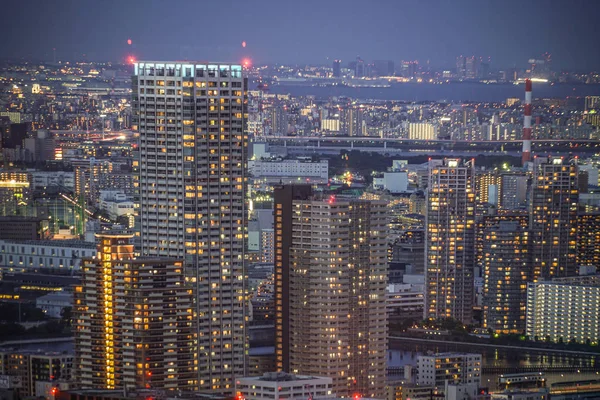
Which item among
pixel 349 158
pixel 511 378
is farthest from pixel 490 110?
pixel 511 378

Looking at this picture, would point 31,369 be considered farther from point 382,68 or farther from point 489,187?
point 382,68

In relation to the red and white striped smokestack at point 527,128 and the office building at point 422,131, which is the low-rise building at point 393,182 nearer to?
the red and white striped smokestack at point 527,128

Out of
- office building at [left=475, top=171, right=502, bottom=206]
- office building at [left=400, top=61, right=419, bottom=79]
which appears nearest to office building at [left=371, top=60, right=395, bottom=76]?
office building at [left=400, top=61, right=419, bottom=79]

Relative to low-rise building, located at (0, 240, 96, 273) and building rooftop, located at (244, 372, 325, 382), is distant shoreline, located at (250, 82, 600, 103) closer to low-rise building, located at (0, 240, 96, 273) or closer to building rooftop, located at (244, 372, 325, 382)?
low-rise building, located at (0, 240, 96, 273)

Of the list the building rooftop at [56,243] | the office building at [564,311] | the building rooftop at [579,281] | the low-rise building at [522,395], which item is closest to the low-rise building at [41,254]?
the building rooftop at [56,243]

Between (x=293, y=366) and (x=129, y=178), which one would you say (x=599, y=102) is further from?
(x=293, y=366)

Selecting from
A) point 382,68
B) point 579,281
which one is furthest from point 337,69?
point 579,281
